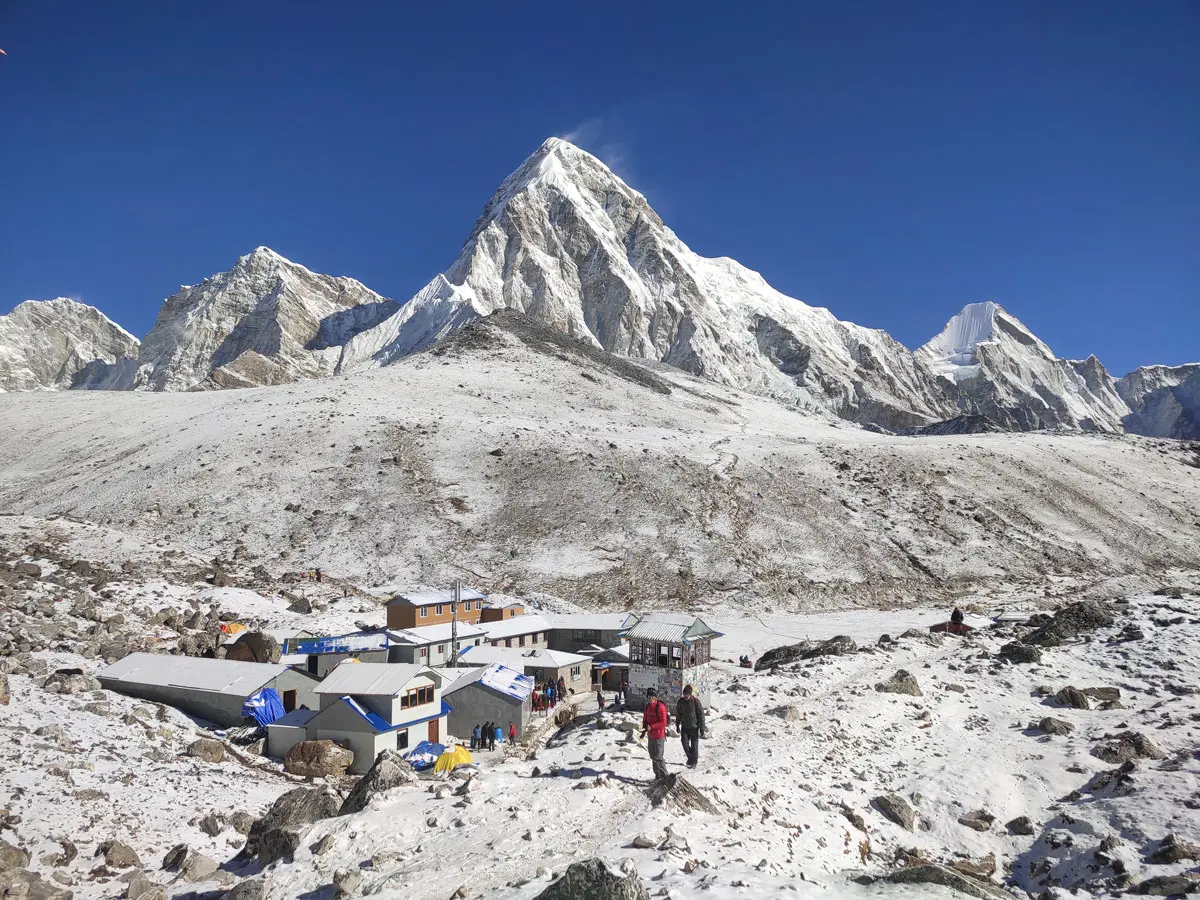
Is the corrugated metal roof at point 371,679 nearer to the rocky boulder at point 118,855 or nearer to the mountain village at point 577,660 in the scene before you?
the mountain village at point 577,660

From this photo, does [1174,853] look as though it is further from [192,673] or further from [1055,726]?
[192,673]

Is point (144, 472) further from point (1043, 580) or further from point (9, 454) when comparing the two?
point (1043, 580)

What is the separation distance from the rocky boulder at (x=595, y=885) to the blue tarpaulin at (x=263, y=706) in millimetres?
21465

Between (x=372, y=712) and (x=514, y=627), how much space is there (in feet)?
52.7

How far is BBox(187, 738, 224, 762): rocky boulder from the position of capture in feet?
73.4

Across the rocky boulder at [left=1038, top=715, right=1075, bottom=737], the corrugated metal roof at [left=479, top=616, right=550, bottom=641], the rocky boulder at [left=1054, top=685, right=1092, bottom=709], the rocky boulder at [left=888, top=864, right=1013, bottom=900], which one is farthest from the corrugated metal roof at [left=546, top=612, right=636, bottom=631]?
the rocky boulder at [left=888, top=864, right=1013, bottom=900]

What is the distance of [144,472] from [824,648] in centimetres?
6322

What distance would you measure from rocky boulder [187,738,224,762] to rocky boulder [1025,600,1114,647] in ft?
105

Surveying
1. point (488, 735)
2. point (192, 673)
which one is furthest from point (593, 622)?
point (192, 673)

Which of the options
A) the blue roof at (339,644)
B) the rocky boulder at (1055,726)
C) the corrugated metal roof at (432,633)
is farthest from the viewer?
the corrugated metal roof at (432,633)

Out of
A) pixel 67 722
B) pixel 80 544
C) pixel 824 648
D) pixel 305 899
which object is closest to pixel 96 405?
pixel 80 544

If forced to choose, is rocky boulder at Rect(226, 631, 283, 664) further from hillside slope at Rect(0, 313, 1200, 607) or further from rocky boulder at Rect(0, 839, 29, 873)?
hillside slope at Rect(0, 313, 1200, 607)

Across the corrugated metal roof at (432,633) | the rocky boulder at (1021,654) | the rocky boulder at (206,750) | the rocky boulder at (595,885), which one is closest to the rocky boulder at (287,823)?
the rocky boulder at (595,885)

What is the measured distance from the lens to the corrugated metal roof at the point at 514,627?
39.2 meters
